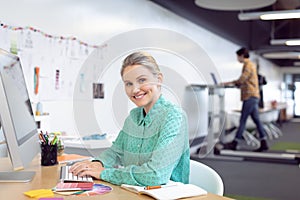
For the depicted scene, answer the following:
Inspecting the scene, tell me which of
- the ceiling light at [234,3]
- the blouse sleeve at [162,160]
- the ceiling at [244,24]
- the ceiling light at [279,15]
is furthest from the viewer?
the ceiling at [244,24]

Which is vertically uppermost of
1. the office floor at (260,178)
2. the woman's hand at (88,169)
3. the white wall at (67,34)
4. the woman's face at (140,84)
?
the white wall at (67,34)

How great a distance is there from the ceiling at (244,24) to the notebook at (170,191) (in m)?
3.92

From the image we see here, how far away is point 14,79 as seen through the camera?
1430 millimetres

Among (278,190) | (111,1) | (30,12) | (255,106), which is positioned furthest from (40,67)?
(255,106)

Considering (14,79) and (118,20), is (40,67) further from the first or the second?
(14,79)

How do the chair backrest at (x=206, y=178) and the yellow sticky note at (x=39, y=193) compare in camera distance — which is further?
the chair backrest at (x=206, y=178)

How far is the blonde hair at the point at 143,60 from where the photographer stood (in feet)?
4.50

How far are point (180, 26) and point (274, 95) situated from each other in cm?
1041

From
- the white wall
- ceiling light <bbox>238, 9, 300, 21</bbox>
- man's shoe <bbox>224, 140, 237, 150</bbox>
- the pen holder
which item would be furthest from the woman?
man's shoe <bbox>224, 140, 237, 150</bbox>

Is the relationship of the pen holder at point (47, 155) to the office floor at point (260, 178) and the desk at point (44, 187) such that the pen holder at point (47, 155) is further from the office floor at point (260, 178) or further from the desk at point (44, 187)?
the office floor at point (260, 178)

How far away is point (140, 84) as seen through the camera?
54.7 inches

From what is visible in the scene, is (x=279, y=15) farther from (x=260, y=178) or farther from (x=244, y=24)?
(x=244, y=24)

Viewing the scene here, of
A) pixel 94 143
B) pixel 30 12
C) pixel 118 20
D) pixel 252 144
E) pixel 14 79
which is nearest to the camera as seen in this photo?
pixel 14 79

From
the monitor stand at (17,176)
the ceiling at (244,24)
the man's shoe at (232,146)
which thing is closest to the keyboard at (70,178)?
the monitor stand at (17,176)
